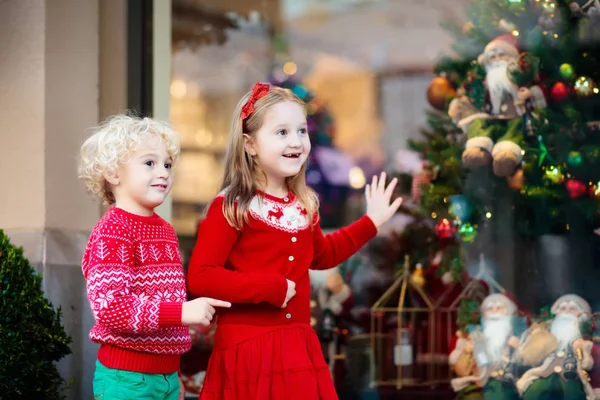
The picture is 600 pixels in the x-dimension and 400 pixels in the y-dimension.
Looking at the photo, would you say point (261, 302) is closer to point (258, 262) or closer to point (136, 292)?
point (258, 262)

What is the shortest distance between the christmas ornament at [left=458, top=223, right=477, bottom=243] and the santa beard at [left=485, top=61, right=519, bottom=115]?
0.58 meters

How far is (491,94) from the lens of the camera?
462 centimetres

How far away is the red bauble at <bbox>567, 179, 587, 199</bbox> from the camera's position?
4.37m

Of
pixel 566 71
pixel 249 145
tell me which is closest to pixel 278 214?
pixel 249 145

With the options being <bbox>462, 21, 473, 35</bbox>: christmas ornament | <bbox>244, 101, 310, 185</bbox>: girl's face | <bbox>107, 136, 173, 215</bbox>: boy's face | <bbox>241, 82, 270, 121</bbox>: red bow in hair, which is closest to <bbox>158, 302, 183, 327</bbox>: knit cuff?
<bbox>107, 136, 173, 215</bbox>: boy's face

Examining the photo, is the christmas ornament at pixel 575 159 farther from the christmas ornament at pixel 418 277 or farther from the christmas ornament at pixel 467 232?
the christmas ornament at pixel 418 277

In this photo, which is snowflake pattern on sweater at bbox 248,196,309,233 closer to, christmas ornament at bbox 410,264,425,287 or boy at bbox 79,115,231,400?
boy at bbox 79,115,231,400

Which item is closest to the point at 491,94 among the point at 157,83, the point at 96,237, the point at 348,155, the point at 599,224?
the point at 599,224

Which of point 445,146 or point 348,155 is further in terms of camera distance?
point 348,155

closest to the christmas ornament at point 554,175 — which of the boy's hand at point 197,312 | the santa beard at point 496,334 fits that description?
the santa beard at point 496,334

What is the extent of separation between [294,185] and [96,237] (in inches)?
31.2

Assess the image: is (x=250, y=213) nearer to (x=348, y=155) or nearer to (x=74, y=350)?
(x=74, y=350)

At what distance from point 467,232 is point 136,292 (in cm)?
213

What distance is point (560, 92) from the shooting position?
4.44m
